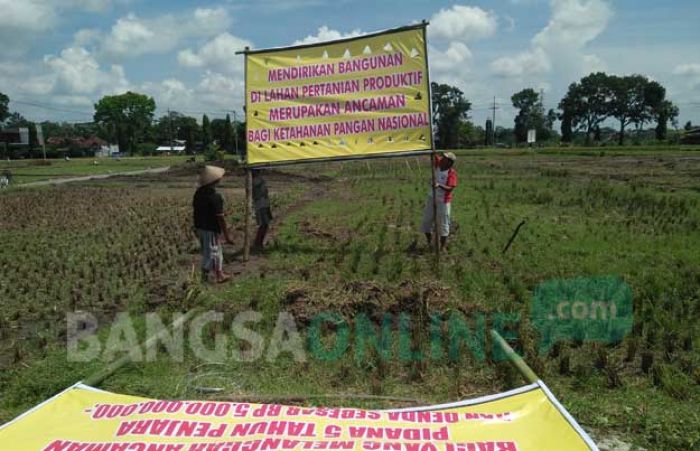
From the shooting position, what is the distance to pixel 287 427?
3344mm

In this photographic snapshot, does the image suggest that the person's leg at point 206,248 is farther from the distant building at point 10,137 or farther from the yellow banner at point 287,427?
the distant building at point 10,137

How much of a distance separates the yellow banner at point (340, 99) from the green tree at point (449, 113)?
87.2 metres

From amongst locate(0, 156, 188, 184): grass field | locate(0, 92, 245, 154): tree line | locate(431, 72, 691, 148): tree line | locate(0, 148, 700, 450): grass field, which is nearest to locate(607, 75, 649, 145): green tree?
locate(431, 72, 691, 148): tree line

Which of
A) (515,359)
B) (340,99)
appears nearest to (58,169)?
(340,99)

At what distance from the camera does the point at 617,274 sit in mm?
7195

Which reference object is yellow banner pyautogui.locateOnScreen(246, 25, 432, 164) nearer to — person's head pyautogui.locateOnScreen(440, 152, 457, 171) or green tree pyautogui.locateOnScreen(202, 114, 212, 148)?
person's head pyautogui.locateOnScreen(440, 152, 457, 171)

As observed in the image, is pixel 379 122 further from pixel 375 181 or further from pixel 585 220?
pixel 375 181

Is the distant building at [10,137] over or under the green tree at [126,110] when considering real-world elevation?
under

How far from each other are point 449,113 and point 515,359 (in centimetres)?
9640

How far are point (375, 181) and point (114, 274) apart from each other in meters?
17.4

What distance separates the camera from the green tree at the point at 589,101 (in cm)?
9638

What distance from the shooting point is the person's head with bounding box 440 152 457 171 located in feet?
27.9

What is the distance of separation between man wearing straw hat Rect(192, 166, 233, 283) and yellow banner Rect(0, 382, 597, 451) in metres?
3.48

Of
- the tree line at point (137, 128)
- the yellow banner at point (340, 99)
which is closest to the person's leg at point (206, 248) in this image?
the yellow banner at point (340, 99)
